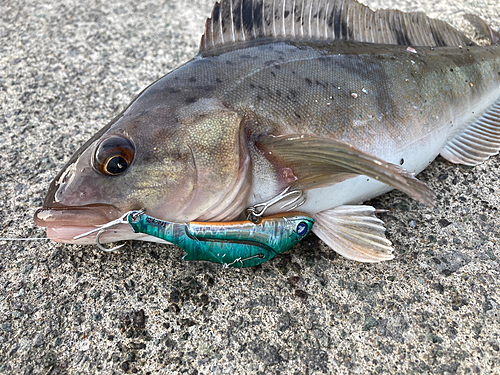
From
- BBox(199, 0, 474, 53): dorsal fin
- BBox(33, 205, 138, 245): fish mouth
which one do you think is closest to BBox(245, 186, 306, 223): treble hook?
BBox(33, 205, 138, 245): fish mouth

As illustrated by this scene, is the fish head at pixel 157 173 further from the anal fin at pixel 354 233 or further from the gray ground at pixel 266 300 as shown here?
the anal fin at pixel 354 233

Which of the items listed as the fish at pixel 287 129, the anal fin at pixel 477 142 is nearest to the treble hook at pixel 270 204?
the fish at pixel 287 129

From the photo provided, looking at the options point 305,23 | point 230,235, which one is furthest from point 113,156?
point 305,23

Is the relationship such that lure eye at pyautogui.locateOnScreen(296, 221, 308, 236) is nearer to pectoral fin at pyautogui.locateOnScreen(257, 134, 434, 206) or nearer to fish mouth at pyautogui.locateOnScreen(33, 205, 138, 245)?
pectoral fin at pyautogui.locateOnScreen(257, 134, 434, 206)

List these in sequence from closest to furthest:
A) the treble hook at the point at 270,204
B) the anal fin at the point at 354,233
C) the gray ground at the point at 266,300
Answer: the gray ground at the point at 266,300 → the treble hook at the point at 270,204 → the anal fin at the point at 354,233

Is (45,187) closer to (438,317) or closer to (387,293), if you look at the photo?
(387,293)

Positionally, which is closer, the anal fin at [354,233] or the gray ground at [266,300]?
the gray ground at [266,300]

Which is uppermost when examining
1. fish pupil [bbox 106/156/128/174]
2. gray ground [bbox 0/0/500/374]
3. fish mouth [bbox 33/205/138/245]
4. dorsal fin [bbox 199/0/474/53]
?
dorsal fin [bbox 199/0/474/53]
